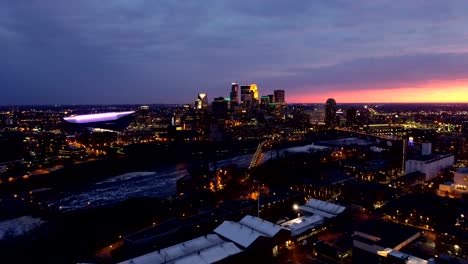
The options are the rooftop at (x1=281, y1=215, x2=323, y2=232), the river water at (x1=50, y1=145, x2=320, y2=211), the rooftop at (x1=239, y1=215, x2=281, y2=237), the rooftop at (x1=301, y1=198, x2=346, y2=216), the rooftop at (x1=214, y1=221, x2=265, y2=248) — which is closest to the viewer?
the rooftop at (x1=214, y1=221, x2=265, y2=248)

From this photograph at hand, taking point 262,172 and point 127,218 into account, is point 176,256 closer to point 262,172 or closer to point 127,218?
point 127,218

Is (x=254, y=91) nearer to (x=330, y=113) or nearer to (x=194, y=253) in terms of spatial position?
(x=330, y=113)

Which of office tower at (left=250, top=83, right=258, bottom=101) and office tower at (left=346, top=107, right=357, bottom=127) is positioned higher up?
office tower at (left=250, top=83, right=258, bottom=101)

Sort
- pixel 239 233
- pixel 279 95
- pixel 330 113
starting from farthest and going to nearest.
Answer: pixel 279 95 → pixel 330 113 → pixel 239 233

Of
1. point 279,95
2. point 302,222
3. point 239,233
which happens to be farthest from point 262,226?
point 279,95

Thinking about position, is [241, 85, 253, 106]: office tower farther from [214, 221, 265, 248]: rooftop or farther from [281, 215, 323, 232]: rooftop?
[214, 221, 265, 248]: rooftop

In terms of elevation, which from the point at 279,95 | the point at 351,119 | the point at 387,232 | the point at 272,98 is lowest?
the point at 387,232

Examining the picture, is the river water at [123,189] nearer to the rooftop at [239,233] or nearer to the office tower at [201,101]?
the rooftop at [239,233]

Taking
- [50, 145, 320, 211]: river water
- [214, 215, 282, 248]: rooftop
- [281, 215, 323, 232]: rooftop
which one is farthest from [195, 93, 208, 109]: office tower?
[214, 215, 282, 248]: rooftop

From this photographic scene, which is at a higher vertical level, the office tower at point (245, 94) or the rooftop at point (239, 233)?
the office tower at point (245, 94)

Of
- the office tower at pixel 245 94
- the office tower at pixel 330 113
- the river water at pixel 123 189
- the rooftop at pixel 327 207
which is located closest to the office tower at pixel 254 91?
the office tower at pixel 245 94

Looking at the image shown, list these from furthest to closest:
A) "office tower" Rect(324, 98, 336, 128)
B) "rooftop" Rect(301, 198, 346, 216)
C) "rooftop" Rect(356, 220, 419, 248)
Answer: "office tower" Rect(324, 98, 336, 128) → "rooftop" Rect(301, 198, 346, 216) → "rooftop" Rect(356, 220, 419, 248)

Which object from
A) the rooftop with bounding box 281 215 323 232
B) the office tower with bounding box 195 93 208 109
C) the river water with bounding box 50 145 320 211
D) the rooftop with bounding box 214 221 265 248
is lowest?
the river water with bounding box 50 145 320 211
